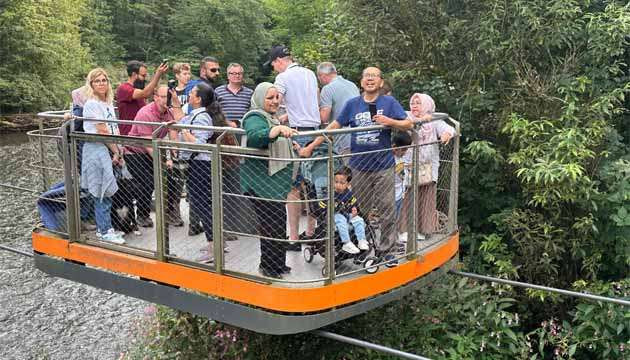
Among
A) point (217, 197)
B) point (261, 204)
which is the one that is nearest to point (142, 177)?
point (217, 197)

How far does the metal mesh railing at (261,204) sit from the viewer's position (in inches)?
179

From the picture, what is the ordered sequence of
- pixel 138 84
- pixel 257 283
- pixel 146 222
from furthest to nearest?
pixel 138 84, pixel 146 222, pixel 257 283

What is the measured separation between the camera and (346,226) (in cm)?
484

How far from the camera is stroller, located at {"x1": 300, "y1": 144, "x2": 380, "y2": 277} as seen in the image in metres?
4.81

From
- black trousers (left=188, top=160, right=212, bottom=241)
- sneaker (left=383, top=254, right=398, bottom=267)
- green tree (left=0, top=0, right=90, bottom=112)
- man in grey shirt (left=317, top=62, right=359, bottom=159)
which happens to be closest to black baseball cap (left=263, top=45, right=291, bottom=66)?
Answer: man in grey shirt (left=317, top=62, right=359, bottom=159)

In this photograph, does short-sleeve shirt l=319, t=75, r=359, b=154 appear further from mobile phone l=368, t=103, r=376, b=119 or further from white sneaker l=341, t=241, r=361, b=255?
white sneaker l=341, t=241, r=361, b=255

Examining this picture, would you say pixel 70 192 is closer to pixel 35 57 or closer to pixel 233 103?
pixel 233 103

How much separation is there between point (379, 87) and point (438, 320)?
2.89 metres

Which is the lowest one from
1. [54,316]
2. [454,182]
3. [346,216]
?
[54,316]

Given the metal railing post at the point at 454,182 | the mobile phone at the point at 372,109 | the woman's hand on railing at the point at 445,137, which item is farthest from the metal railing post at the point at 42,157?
the metal railing post at the point at 454,182

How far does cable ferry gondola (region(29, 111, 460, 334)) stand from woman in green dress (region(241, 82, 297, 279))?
65mm

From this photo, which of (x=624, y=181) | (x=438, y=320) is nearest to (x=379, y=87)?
(x=438, y=320)

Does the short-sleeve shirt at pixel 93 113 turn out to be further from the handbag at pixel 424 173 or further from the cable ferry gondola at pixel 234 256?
the handbag at pixel 424 173

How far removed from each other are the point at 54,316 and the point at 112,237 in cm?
561
